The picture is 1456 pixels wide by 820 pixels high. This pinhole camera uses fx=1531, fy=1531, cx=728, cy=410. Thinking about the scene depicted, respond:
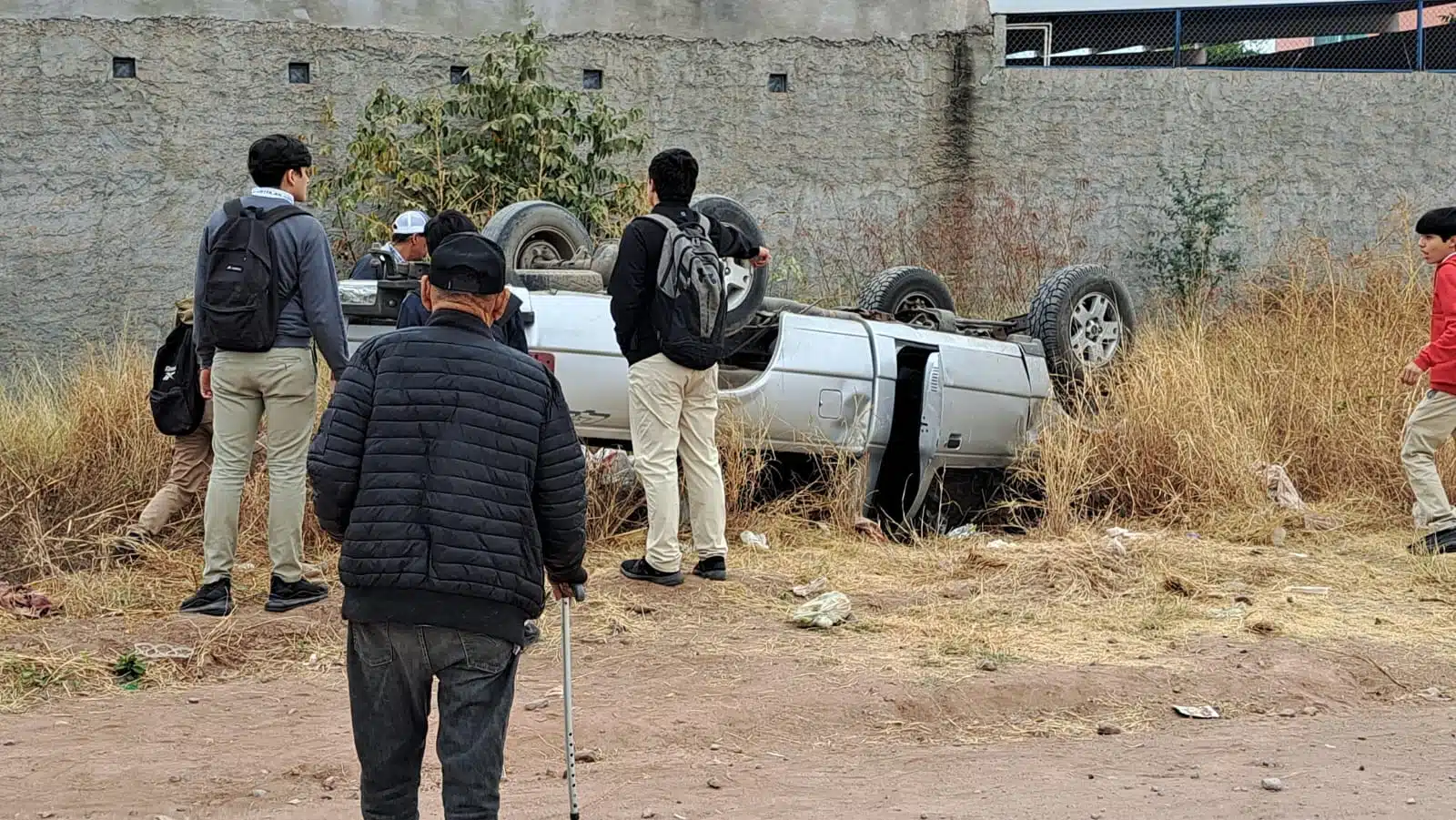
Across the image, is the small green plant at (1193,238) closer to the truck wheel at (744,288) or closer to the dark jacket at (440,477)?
the truck wheel at (744,288)

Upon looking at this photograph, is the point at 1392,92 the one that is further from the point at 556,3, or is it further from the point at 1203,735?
the point at 1203,735

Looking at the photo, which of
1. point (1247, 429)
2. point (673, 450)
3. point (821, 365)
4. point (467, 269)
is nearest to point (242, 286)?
point (673, 450)

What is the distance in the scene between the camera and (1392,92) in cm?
1444

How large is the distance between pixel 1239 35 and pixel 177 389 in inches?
497

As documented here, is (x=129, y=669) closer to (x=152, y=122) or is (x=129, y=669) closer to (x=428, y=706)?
(x=428, y=706)

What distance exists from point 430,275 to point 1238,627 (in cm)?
442

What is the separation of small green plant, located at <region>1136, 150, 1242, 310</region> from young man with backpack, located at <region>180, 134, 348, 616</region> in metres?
9.73

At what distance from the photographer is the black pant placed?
10.8ft

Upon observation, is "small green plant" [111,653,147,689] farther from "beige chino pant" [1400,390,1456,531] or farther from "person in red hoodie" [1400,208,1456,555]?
"beige chino pant" [1400,390,1456,531]

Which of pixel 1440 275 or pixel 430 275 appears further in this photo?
pixel 1440 275

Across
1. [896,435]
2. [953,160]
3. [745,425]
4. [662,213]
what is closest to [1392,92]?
[953,160]

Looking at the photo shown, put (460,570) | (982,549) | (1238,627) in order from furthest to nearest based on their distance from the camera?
(982,549) → (1238,627) → (460,570)

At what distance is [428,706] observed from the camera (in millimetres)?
3367

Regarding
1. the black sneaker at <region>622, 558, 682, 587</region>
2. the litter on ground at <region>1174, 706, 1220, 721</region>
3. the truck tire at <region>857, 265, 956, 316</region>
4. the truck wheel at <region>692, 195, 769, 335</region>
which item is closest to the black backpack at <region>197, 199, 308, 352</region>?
the black sneaker at <region>622, 558, 682, 587</region>
